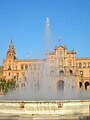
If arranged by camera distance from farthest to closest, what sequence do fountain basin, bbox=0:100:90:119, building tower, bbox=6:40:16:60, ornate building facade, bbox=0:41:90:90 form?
building tower, bbox=6:40:16:60, ornate building facade, bbox=0:41:90:90, fountain basin, bbox=0:100:90:119

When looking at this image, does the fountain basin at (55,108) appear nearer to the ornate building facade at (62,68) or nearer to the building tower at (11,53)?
the ornate building facade at (62,68)

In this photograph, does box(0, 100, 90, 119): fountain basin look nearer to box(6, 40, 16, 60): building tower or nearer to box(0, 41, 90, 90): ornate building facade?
box(0, 41, 90, 90): ornate building facade

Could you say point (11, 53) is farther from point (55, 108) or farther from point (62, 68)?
point (55, 108)

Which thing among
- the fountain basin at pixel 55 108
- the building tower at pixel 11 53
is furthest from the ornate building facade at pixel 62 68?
the fountain basin at pixel 55 108

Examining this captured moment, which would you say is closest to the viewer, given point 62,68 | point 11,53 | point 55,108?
point 55,108

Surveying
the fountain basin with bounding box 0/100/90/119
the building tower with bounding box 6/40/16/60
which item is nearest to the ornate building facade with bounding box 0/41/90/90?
the building tower with bounding box 6/40/16/60

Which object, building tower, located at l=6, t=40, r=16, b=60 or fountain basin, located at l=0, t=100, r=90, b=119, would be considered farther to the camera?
building tower, located at l=6, t=40, r=16, b=60

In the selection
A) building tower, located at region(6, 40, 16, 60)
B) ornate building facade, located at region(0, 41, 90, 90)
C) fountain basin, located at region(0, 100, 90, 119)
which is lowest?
fountain basin, located at region(0, 100, 90, 119)

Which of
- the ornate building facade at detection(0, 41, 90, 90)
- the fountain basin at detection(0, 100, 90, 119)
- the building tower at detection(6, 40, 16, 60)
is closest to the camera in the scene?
the fountain basin at detection(0, 100, 90, 119)

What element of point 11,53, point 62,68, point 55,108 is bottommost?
point 55,108

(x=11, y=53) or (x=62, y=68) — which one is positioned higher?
(x=11, y=53)

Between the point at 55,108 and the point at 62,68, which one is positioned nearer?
the point at 55,108

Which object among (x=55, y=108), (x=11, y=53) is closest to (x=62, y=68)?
(x=11, y=53)

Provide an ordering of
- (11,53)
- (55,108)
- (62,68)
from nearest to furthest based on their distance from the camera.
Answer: (55,108) < (62,68) < (11,53)
